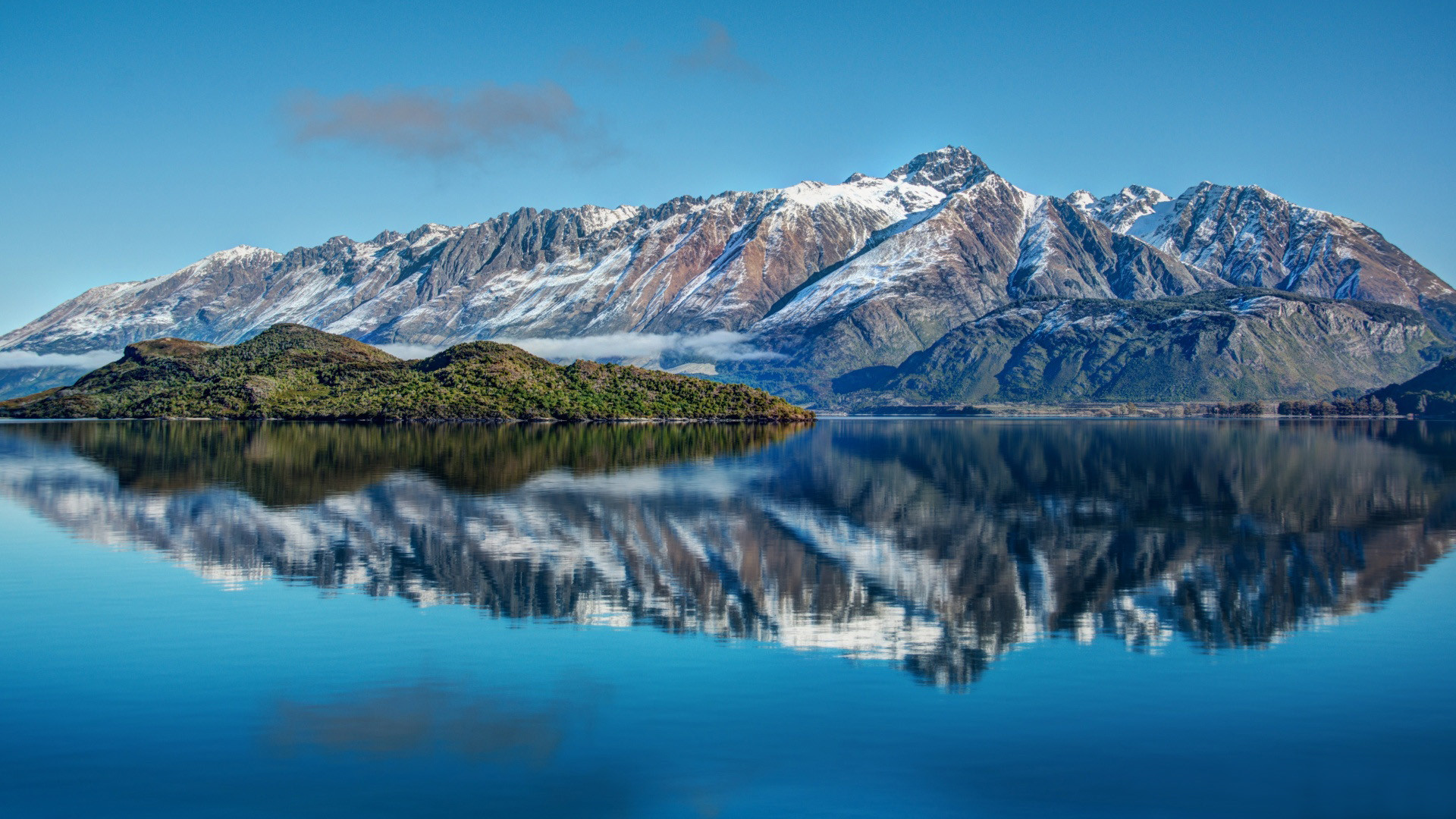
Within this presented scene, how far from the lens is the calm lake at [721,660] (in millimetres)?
22484

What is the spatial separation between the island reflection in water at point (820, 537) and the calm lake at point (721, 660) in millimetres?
381

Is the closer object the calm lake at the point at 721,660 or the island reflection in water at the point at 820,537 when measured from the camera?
the calm lake at the point at 721,660

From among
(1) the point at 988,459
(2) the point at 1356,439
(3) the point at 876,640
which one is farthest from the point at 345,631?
(2) the point at 1356,439

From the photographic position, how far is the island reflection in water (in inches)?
1494

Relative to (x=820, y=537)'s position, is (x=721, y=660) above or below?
below

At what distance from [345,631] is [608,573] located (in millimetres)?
12905

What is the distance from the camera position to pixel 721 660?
104 ft

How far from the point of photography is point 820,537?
57.3 metres

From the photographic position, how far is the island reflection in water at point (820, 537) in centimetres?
3794

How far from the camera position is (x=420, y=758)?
23.7 metres

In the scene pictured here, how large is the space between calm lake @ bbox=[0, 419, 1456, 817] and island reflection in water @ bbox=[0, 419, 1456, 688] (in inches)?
15.0

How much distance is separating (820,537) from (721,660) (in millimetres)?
26319

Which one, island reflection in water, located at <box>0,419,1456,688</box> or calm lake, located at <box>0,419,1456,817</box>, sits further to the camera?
island reflection in water, located at <box>0,419,1456,688</box>

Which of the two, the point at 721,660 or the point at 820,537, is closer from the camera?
the point at 721,660
